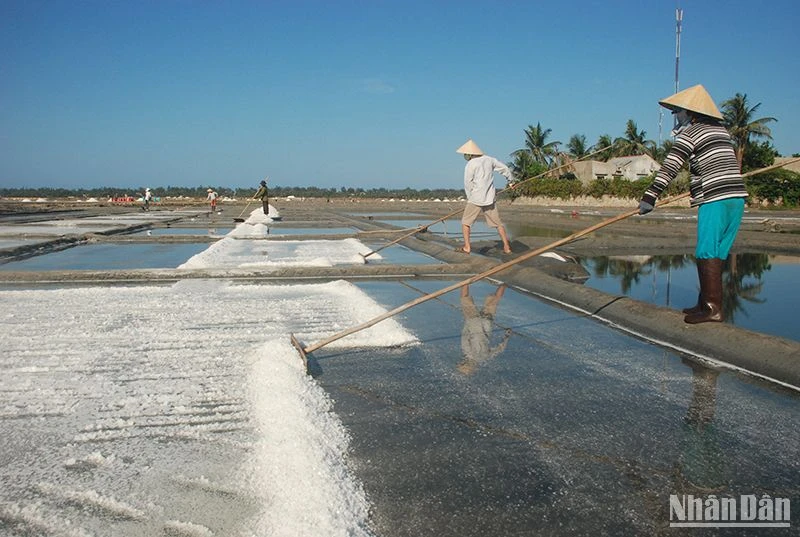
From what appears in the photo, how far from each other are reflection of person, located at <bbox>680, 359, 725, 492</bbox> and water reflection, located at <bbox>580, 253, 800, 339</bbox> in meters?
1.75

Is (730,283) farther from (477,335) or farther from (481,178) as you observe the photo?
(477,335)

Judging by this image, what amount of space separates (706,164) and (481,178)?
4994 millimetres

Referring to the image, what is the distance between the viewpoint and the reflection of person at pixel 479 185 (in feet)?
30.1

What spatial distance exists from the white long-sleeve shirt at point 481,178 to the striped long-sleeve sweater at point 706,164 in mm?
4712

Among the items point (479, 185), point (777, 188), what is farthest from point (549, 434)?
point (777, 188)

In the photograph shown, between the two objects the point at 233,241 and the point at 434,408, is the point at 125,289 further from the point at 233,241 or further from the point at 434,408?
the point at 233,241

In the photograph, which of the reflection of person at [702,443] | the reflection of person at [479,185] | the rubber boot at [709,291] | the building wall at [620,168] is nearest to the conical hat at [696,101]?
the rubber boot at [709,291]

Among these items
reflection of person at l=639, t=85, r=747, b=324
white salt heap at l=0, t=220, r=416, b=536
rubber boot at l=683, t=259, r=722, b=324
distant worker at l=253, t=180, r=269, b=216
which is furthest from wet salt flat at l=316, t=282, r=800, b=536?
distant worker at l=253, t=180, r=269, b=216

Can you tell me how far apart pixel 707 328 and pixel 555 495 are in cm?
259

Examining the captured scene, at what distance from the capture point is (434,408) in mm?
3104

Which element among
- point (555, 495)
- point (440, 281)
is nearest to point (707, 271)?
point (555, 495)

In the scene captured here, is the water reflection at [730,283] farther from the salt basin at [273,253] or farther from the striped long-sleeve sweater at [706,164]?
the salt basin at [273,253]

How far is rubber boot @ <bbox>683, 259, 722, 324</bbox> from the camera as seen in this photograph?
4.27 metres

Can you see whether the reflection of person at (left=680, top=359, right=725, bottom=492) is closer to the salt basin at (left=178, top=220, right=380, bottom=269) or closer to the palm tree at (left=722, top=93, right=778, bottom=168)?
the salt basin at (left=178, top=220, right=380, bottom=269)
